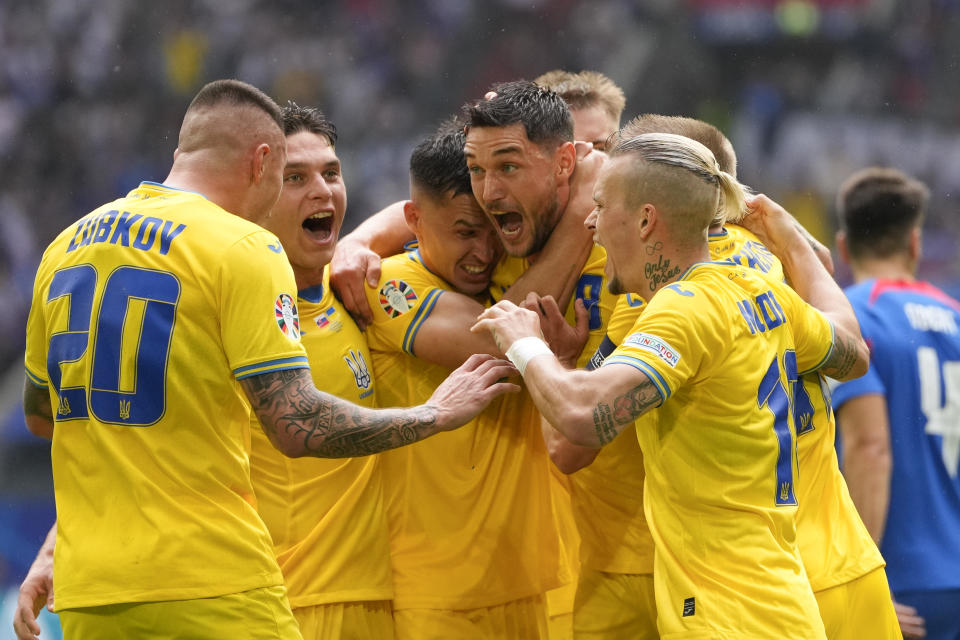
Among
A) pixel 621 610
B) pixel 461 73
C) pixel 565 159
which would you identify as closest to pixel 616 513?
pixel 621 610

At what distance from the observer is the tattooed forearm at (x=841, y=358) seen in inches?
150

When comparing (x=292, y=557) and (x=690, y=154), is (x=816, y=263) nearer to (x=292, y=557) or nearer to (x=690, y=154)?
(x=690, y=154)

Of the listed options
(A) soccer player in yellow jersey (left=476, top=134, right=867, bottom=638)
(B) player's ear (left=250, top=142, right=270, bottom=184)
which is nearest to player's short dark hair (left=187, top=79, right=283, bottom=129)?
(B) player's ear (left=250, top=142, right=270, bottom=184)

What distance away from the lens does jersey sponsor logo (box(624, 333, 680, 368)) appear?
10.4ft

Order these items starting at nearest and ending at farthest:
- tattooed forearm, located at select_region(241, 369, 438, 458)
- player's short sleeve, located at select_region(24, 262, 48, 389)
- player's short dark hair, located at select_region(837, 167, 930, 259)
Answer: tattooed forearm, located at select_region(241, 369, 438, 458)
player's short sleeve, located at select_region(24, 262, 48, 389)
player's short dark hair, located at select_region(837, 167, 930, 259)

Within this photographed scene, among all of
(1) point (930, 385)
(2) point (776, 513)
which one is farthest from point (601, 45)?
(2) point (776, 513)

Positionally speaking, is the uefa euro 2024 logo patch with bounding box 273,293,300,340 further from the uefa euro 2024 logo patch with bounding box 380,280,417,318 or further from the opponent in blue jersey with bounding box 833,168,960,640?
the opponent in blue jersey with bounding box 833,168,960,640

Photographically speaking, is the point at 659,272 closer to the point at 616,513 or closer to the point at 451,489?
the point at 616,513

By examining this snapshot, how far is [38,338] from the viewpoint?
3.57 metres

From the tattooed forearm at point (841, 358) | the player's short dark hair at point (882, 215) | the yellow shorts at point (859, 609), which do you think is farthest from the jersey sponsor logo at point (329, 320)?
the player's short dark hair at point (882, 215)

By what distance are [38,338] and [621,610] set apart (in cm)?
225

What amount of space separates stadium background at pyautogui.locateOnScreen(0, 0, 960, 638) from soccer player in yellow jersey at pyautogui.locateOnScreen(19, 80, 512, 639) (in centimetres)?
1081

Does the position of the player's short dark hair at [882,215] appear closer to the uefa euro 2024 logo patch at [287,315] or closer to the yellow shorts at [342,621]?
the yellow shorts at [342,621]

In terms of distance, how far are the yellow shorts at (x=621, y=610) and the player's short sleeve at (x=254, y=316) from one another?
1.52m
